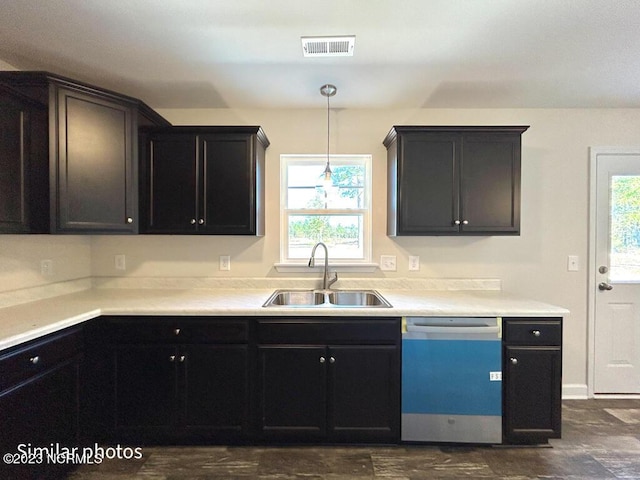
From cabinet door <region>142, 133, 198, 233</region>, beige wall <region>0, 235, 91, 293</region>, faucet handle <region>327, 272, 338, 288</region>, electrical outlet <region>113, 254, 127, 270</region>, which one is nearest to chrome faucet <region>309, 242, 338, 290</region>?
faucet handle <region>327, 272, 338, 288</region>

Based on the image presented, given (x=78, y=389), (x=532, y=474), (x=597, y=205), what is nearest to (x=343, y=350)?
(x=532, y=474)

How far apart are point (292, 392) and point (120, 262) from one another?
186 centimetres

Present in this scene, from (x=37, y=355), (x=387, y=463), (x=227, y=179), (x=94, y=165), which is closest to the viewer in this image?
(x=37, y=355)

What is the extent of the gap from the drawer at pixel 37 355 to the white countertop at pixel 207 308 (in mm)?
58

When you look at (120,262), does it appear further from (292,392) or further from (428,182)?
(428,182)

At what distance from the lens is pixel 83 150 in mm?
2031

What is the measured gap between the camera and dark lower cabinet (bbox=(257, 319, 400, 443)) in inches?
80.9

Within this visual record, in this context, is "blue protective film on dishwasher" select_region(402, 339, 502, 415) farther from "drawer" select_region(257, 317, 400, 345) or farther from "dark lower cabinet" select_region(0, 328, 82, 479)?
"dark lower cabinet" select_region(0, 328, 82, 479)

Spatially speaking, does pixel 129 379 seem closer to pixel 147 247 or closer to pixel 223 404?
pixel 223 404

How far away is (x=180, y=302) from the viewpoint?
2.20 m

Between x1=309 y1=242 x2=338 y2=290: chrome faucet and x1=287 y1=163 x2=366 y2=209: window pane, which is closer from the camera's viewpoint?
x1=309 y1=242 x2=338 y2=290: chrome faucet

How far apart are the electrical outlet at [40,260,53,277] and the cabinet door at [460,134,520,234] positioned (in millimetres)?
3046

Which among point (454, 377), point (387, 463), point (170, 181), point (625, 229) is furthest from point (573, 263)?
point (170, 181)

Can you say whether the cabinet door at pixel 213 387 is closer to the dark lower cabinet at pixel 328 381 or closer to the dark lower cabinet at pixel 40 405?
the dark lower cabinet at pixel 328 381
